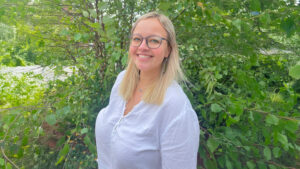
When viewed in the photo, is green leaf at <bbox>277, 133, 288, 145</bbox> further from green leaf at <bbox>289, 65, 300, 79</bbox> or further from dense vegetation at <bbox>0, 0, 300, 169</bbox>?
green leaf at <bbox>289, 65, 300, 79</bbox>

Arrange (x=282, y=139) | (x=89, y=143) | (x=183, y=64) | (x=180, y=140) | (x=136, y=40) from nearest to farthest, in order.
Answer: (x=180, y=140) → (x=282, y=139) → (x=136, y=40) → (x=89, y=143) → (x=183, y=64)

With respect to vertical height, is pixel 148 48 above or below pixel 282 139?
above

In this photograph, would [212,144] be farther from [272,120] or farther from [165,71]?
[165,71]

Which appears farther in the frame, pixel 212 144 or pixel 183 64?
pixel 183 64

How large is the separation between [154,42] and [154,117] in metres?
0.46

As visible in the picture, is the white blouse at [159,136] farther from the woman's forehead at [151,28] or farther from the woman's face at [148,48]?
the woman's forehead at [151,28]

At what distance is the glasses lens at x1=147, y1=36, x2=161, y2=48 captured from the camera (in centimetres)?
129

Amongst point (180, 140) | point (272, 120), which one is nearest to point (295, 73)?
point (272, 120)

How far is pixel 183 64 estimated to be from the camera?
241 centimetres

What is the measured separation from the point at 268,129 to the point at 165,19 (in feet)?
3.43

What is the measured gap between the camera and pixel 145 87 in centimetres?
147

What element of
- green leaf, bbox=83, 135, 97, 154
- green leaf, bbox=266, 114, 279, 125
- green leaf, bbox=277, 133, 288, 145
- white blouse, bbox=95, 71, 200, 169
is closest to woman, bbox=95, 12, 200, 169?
white blouse, bbox=95, 71, 200, 169

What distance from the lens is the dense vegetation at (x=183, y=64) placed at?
1.58 m

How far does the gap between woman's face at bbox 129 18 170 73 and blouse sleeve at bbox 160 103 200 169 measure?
34 centimetres
